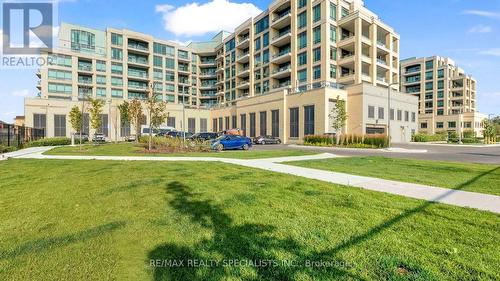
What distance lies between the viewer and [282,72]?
167ft

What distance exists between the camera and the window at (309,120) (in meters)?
41.6

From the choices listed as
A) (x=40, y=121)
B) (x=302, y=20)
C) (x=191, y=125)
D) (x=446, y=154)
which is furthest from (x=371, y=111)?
(x=40, y=121)

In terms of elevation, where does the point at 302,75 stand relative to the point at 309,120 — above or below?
above

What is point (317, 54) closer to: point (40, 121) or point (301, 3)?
point (301, 3)

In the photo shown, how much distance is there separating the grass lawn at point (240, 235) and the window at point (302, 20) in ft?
156

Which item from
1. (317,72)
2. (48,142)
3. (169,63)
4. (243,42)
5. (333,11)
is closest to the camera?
(48,142)

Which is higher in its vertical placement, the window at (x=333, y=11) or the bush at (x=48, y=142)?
the window at (x=333, y=11)

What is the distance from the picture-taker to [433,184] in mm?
7895

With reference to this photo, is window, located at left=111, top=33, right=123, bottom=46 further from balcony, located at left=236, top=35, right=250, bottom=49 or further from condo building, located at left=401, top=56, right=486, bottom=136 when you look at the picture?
condo building, located at left=401, top=56, right=486, bottom=136

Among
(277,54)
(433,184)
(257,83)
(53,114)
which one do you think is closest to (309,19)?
(277,54)

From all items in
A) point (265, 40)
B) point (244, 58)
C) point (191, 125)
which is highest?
point (265, 40)

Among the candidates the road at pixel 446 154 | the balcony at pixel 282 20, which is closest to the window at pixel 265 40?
the balcony at pixel 282 20

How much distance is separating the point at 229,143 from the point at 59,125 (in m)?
49.2

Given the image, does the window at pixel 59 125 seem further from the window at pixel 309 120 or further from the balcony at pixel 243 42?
the window at pixel 309 120
